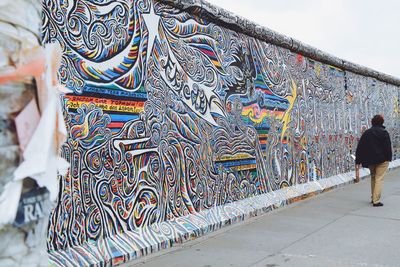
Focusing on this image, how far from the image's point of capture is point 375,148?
870cm

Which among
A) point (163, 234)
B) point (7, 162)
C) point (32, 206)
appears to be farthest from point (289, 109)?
point (7, 162)

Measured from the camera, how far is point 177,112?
Answer: 242 inches

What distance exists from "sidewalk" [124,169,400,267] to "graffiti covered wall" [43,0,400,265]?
13.9 inches

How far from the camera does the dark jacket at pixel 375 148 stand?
866 centimetres

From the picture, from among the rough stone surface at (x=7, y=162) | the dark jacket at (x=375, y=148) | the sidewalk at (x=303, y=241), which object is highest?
the rough stone surface at (x=7, y=162)

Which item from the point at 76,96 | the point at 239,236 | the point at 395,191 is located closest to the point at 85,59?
the point at 76,96

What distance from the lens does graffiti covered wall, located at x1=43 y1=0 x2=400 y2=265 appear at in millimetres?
4695

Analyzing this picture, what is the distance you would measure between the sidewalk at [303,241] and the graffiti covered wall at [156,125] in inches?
13.9

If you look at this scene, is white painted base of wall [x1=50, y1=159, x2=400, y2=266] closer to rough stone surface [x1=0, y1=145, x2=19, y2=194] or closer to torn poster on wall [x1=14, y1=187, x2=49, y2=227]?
torn poster on wall [x1=14, y1=187, x2=49, y2=227]

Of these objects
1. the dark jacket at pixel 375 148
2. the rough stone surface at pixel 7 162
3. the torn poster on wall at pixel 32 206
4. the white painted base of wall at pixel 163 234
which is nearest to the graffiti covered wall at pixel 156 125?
the white painted base of wall at pixel 163 234

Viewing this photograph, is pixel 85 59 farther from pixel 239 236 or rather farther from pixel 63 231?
pixel 239 236

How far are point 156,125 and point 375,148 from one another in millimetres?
4841

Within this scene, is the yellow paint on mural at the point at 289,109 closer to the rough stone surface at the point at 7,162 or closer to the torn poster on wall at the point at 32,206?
the torn poster on wall at the point at 32,206

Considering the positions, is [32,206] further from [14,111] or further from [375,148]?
[375,148]
